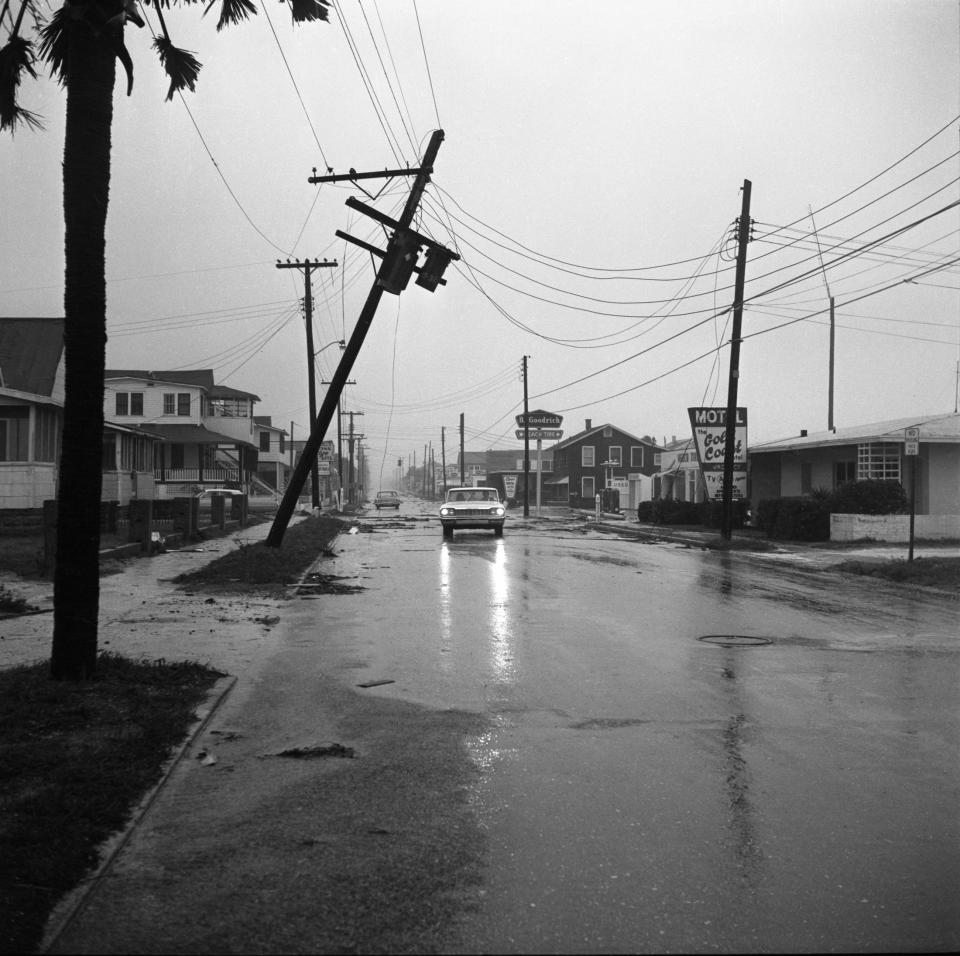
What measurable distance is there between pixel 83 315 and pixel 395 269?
46.3 ft

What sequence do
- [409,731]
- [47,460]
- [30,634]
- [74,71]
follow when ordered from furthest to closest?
1. [47,460]
2. [30,634]
3. [74,71]
4. [409,731]

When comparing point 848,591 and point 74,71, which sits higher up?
point 74,71

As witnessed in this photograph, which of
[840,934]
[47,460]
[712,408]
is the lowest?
[840,934]

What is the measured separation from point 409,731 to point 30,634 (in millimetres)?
5401

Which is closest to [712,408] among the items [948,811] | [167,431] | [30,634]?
[30,634]

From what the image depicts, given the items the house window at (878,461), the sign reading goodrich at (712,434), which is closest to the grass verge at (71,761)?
the sign reading goodrich at (712,434)

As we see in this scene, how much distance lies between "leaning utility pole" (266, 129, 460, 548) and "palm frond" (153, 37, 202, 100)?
1120 centimetres

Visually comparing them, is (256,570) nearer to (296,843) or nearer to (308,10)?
(308,10)

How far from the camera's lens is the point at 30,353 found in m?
36.2

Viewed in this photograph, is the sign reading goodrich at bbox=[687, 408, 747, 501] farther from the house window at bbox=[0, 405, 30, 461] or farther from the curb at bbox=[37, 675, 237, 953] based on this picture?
the curb at bbox=[37, 675, 237, 953]

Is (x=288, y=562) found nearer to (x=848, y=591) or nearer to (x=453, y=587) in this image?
(x=453, y=587)

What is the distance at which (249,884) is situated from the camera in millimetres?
4137

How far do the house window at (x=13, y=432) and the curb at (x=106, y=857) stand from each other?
75.0ft

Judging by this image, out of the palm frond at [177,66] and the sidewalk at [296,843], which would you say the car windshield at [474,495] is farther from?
the sidewalk at [296,843]
